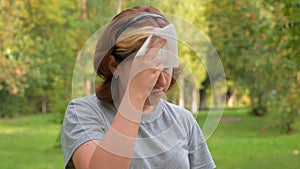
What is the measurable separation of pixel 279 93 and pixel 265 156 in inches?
121

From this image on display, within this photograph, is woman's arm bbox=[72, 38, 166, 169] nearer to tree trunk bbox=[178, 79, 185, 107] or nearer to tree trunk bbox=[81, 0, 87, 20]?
tree trunk bbox=[178, 79, 185, 107]

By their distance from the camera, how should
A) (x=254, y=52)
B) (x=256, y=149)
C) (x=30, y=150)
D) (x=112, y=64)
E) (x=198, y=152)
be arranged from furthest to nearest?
(x=254, y=52), (x=30, y=150), (x=256, y=149), (x=198, y=152), (x=112, y=64)

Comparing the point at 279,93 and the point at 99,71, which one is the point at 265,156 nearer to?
the point at 279,93

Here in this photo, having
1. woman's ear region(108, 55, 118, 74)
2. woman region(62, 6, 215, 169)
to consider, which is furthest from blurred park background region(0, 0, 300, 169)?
woman's ear region(108, 55, 118, 74)

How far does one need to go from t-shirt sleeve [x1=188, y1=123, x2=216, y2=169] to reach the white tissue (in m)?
0.40

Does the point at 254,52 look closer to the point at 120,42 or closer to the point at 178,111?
the point at 178,111

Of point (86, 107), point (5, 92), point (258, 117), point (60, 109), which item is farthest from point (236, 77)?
point (86, 107)

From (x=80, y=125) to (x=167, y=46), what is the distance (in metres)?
0.37

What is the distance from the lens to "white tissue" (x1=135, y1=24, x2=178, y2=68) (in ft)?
4.44

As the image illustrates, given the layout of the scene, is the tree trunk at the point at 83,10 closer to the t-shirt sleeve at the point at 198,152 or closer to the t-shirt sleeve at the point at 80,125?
the t-shirt sleeve at the point at 198,152

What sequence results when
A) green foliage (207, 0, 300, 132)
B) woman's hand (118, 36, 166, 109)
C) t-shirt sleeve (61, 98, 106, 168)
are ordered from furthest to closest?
1. green foliage (207, 0, 300, 132)
2. t-shirt sleeve (61, 98, 106, 168)
3. woman's hand (118, 36, 166, 109)

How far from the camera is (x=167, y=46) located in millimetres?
1370

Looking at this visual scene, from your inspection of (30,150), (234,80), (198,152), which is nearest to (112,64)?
(198,152)

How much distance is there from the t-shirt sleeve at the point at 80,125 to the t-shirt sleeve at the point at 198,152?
299mm
